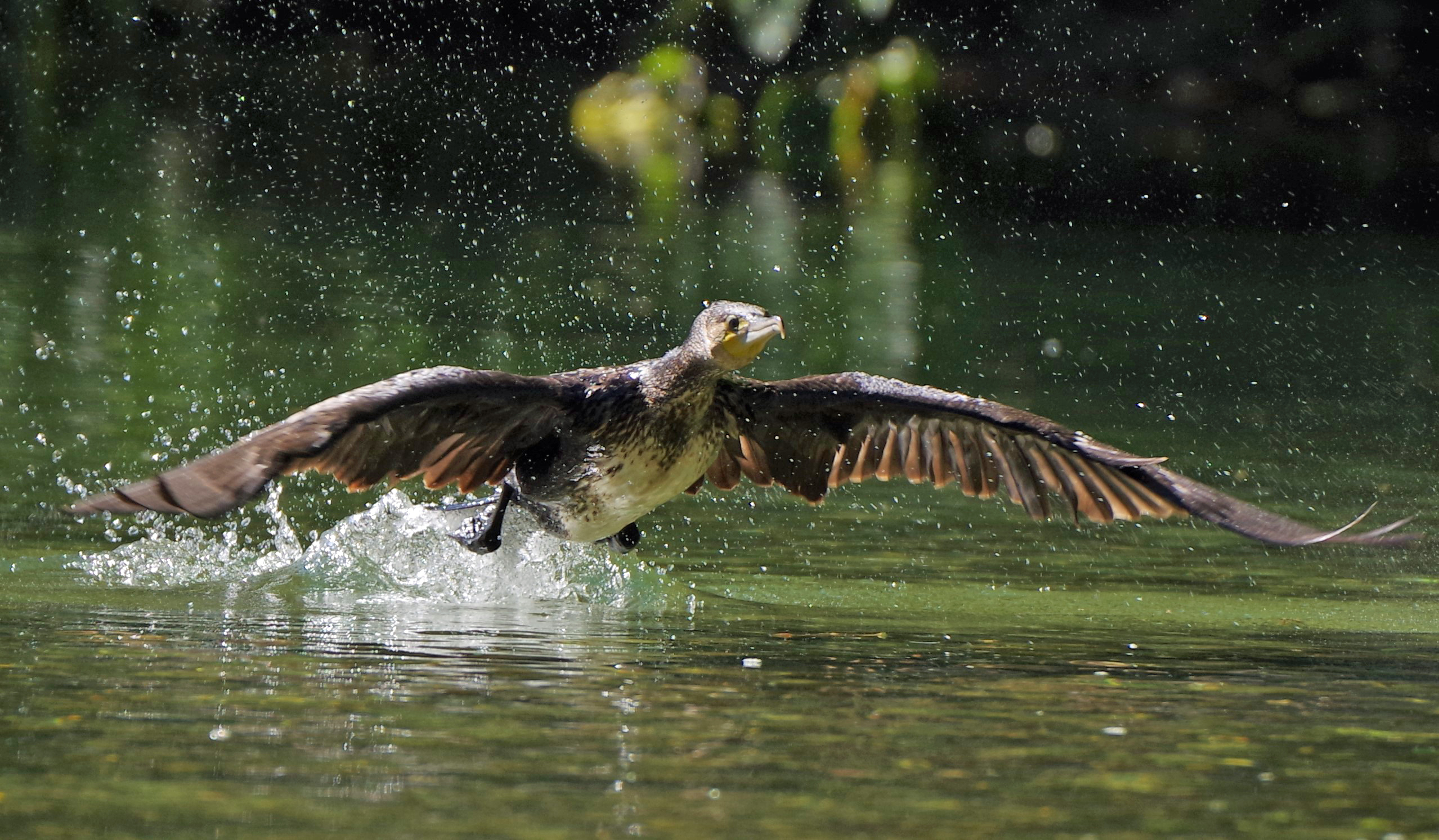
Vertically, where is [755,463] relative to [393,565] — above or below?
above

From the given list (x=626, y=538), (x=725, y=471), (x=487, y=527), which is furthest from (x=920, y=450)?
(x=487, y=527)

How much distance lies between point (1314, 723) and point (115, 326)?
10.7 metres

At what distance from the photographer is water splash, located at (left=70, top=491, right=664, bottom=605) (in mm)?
7984

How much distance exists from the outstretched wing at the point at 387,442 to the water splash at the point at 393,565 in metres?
0.54

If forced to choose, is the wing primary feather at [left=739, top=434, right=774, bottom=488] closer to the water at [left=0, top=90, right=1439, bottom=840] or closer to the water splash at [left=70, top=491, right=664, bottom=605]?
the water at [left=0, top=90, right=1439, bottom=840]

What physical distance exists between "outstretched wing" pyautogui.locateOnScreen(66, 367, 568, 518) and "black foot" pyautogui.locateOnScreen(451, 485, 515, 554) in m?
0.18

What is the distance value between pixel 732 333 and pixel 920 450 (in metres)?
1.03

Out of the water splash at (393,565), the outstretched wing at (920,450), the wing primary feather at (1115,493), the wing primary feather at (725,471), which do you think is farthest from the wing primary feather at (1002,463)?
the water splash at (393,565)

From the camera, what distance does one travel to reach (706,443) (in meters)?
7.71

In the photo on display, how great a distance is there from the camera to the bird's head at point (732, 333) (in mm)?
7242

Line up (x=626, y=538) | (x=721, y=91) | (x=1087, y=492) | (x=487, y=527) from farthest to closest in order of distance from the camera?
(x=721, y=91)
(x=626, y=538)
(x=487, y=527)
(x=1087, y=492)

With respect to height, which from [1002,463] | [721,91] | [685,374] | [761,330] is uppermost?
[721,91]

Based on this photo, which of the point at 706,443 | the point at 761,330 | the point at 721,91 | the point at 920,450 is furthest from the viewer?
the point at 721,91

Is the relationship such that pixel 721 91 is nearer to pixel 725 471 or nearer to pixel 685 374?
pixel 725 471
